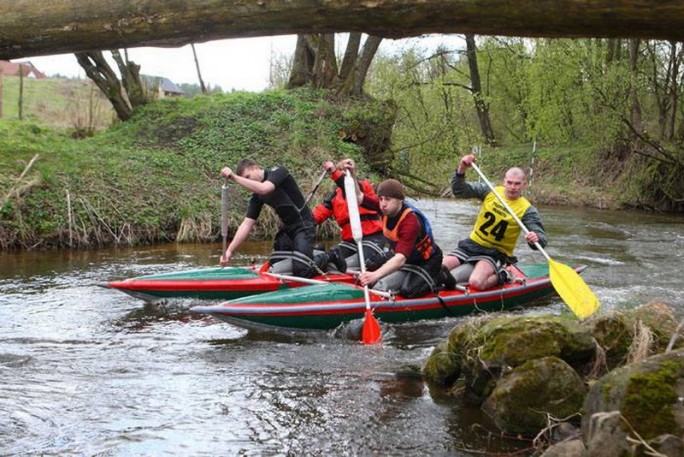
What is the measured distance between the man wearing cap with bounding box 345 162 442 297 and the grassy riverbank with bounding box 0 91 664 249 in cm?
595

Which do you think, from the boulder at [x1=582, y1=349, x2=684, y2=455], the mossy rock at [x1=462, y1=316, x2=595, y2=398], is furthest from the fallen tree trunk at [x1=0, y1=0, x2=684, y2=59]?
the mossy rock at [x1=462, y1=316, x2=595, y2=398]

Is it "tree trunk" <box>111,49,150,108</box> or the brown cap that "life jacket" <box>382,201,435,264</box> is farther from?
"tree trunk" <box>111,49,150,108</box>

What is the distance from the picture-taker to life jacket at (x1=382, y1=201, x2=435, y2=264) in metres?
7.21

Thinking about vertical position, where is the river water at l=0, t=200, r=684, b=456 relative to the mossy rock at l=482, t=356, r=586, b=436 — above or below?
below

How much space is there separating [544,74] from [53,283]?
784 inches

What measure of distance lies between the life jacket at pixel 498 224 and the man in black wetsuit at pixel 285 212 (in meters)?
1.84

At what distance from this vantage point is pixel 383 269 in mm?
7102

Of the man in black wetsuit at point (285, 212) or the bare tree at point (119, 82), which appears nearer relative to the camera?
the man in black wetsuit at point (285, 212)

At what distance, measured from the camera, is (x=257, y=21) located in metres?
2.26

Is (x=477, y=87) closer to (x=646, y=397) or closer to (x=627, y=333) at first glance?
(x=627, y=333)

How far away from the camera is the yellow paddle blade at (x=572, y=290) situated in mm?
6755

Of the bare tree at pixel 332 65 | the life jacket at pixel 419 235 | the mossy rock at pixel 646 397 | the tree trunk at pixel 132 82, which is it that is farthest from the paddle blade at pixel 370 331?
the tree trunk at pixel 132 82

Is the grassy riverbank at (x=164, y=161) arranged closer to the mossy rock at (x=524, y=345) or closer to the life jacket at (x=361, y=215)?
the life jacket at (x=361, y=215)

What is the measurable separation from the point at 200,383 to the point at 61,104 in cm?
2008
